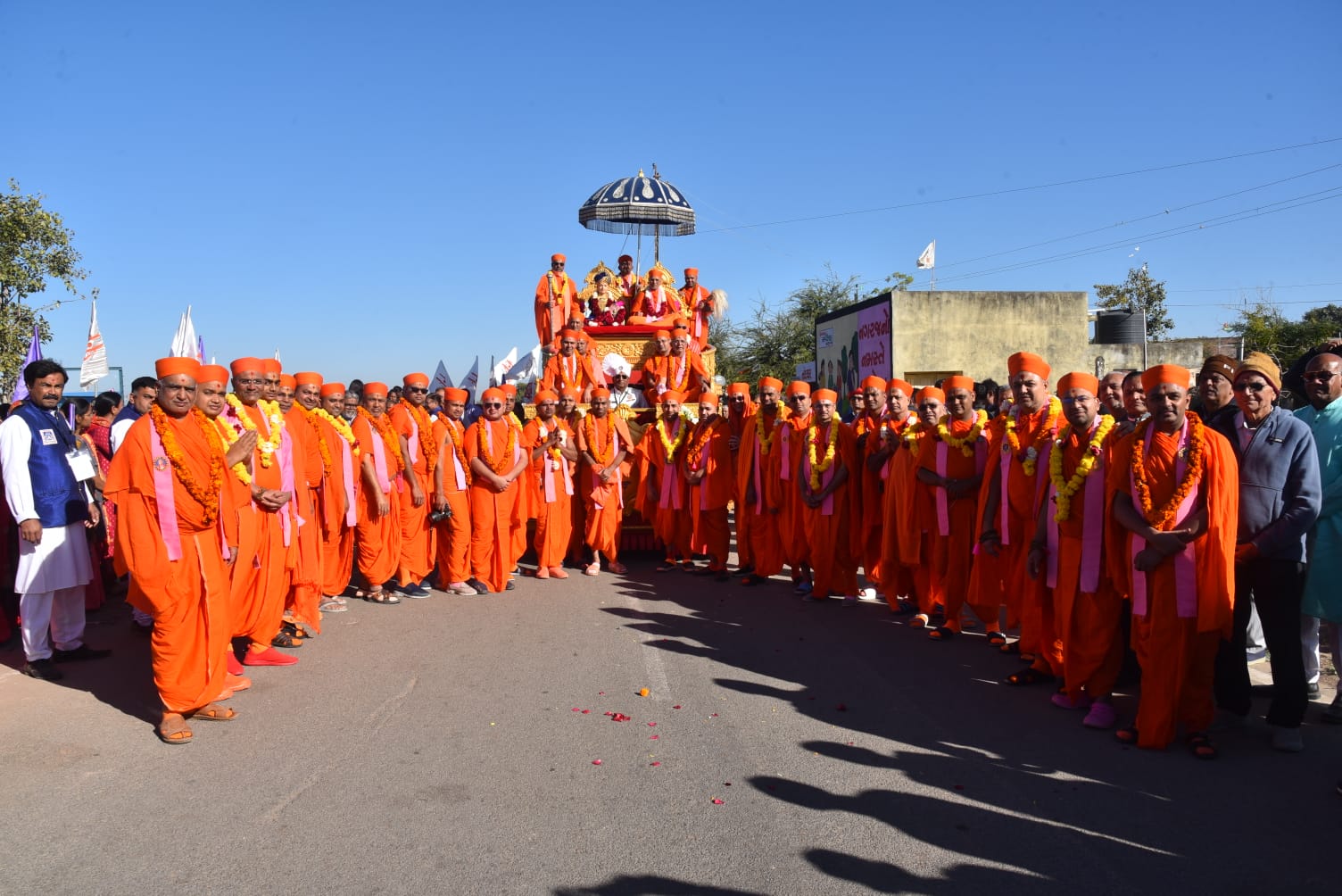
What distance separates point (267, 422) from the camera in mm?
6523

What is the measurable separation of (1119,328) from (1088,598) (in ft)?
75.6

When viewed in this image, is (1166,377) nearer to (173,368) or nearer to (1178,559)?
(1178,559)

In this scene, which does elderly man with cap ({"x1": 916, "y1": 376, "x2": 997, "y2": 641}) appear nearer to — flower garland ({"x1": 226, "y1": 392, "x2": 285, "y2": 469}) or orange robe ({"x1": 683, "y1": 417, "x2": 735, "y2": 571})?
orange robe ({"x1": 683, "y1": 417, "x2": 735, "y2": 571})

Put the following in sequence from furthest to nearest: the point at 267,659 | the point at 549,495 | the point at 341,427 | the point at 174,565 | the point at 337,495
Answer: the point at 549,495, the point at 341,427, the point at 337,495, the point at 267,659, the point at 174,565

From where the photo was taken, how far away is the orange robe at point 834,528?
8375 mm

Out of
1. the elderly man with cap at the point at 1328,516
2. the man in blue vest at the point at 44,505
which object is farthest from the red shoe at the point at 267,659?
the elderly man with cap at the point at 1328,516

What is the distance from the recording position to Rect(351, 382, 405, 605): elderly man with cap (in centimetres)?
820

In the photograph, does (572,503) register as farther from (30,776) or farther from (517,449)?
(30,776)

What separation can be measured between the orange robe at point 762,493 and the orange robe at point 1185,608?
4423 millimetres

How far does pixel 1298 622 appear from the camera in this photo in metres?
4.71

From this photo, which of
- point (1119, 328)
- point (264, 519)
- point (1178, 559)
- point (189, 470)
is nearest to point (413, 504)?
point (264, 519)

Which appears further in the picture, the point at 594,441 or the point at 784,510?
the point at 594,441

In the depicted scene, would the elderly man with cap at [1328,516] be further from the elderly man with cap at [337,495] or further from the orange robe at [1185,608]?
the elderly man with cap at [337,495]

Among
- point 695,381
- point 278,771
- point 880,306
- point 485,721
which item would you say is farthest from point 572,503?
point 880,306
